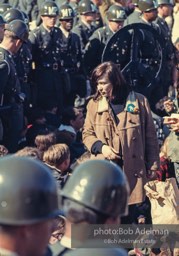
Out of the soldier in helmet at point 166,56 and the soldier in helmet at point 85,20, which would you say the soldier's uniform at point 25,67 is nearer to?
the soldier in helmet at point 166,56

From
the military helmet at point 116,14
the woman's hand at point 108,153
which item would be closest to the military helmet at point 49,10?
the military helmet at point 116,14

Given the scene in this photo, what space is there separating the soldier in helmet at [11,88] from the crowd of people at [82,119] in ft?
0.04

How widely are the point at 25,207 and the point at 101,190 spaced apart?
21.6 inches

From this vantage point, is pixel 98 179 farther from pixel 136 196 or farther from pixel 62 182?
pixel 136 196

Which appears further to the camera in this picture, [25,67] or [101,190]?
[25,67]

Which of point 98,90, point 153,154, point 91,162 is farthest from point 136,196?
point 91,162

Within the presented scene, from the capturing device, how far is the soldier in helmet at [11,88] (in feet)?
35.9

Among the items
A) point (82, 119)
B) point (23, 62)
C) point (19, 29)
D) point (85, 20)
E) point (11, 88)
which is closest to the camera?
point (11, 88)

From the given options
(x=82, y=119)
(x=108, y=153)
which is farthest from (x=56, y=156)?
(x=82, y=119)

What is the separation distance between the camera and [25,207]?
12.1ft

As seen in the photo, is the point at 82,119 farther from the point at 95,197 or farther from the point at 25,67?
the point at 95,197

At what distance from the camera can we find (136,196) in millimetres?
8594

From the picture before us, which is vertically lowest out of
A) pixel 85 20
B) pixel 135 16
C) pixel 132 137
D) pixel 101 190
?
pixel 132 137

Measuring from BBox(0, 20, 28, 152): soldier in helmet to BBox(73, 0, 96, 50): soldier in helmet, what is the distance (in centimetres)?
442
